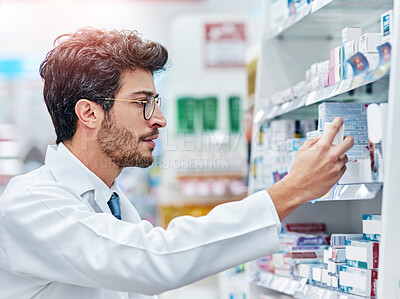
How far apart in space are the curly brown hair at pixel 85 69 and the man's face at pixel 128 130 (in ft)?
0.13

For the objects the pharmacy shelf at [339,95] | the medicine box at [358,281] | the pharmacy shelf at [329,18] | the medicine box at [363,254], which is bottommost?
the medicine box at [358,281]

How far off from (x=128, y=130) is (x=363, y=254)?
3.10 feet

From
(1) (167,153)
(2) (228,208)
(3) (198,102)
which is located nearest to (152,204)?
(1) (167,153)

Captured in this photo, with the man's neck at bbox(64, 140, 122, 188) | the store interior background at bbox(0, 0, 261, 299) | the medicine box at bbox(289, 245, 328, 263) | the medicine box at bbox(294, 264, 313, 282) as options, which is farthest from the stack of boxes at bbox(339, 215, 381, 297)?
the store interior background at bbox(0, 0, 261, 299)

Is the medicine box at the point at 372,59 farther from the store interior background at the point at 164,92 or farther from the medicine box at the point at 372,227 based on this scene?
the store interior background at the point at 164,92

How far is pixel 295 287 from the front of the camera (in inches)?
90.8

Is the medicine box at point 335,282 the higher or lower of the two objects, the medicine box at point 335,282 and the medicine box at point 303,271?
the higher

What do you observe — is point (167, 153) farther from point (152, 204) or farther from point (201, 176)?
point (152, 204)

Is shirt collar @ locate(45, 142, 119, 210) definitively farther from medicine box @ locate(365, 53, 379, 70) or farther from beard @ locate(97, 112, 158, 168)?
medicine box @ locate(365, 53, 379, 70)

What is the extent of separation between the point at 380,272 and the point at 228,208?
455mm

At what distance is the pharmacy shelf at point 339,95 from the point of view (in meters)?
1.83

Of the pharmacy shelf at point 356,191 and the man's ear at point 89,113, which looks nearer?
the pharmacy shelf at point 356,191

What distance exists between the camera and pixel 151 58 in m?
2.27

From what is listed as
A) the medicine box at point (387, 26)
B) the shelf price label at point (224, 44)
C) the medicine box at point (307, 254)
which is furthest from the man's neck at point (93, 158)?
the shelf price label at point (224, 44)
